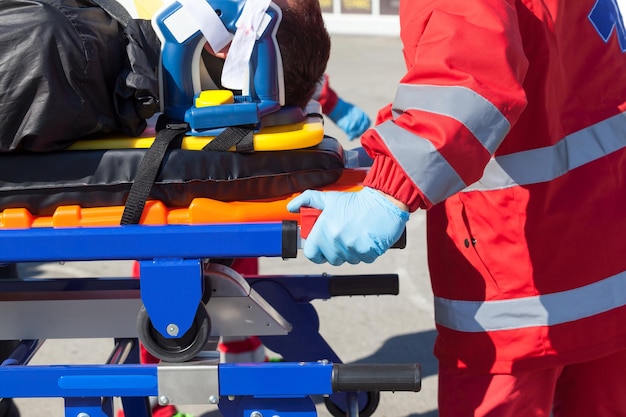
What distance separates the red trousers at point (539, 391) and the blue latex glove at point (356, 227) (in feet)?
1.77

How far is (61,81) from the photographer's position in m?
1.95

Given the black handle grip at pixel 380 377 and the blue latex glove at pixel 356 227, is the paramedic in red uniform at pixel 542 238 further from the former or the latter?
the black handle grip at pixel 380 377

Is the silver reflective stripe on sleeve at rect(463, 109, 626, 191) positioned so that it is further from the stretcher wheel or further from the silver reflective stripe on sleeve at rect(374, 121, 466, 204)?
the stretcher wheel

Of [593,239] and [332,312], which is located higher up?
[593,239]

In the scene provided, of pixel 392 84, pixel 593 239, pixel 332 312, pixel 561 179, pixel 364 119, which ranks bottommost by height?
pixel 392 84

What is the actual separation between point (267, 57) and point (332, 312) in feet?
7.13

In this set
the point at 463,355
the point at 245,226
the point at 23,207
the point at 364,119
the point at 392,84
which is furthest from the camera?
the point at 392,84

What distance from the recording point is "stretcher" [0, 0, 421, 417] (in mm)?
1900

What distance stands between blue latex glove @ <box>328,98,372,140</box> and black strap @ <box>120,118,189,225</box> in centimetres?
153

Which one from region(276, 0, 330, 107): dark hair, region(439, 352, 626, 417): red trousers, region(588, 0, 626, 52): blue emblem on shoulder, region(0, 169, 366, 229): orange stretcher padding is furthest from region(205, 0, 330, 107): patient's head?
region(439, 352, 626, 417): red trousers

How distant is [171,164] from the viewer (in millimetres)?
1996

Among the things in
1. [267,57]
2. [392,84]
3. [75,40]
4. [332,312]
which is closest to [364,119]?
[332,312]

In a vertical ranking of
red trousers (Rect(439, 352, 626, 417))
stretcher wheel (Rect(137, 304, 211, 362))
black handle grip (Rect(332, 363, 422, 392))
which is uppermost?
stretcher wheel (Rect(137, 304, 211, 362))

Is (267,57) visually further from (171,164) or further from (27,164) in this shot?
(27,164)
